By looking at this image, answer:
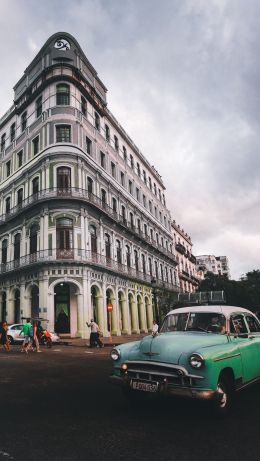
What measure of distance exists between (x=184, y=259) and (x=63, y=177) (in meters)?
35.8

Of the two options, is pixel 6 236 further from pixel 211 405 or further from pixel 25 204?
pixel 211 405

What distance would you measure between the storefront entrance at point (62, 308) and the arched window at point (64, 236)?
2.54 metres

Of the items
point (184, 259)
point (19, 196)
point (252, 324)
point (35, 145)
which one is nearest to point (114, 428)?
point (252, 324)

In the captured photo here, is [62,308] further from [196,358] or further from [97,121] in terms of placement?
[196,358]

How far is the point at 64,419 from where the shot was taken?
4805 millimetres

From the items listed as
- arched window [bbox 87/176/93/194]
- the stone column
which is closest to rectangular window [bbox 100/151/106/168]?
arched window [bbox 87/176/93/194]

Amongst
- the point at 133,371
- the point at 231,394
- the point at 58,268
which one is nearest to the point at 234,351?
the point at 231,394

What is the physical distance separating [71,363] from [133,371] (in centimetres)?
656

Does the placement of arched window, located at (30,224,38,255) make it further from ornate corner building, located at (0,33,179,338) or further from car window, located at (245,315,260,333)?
car window, located at (245,315,260,333)

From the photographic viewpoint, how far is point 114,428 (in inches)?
173

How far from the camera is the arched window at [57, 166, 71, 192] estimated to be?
1046 inches

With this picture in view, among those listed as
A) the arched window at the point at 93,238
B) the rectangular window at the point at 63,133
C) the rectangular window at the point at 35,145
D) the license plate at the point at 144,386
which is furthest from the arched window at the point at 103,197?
the license plate at the point at 144,386

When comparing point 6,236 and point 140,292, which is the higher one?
point 6,236

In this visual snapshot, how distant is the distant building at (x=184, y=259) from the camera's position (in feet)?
178
